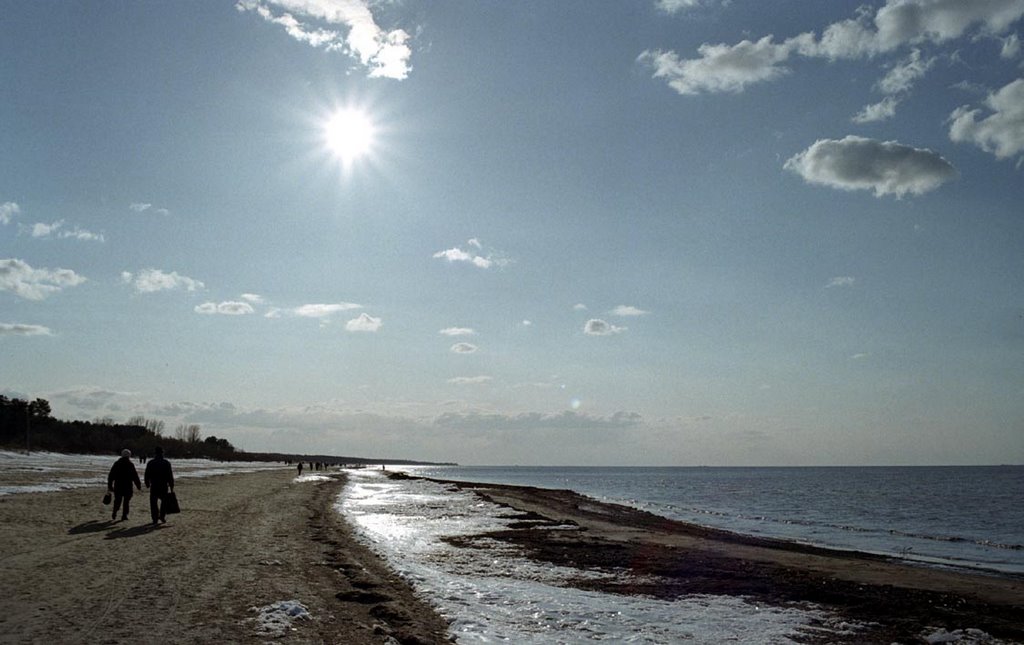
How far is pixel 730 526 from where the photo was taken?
38688 mm

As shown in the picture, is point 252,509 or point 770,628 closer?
point 770,628

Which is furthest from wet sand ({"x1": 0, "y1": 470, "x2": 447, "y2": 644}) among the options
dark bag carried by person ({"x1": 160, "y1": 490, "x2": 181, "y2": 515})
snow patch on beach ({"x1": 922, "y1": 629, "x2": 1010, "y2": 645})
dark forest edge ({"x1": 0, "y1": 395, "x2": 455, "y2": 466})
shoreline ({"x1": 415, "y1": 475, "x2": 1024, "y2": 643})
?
dark forest edge ({"x1": 0, "y1": 395, "x2": 455, "y2": 466})

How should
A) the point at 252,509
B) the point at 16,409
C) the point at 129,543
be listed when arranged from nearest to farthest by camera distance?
the point at 129,543 < the point at 252,509 < the point at 16,409

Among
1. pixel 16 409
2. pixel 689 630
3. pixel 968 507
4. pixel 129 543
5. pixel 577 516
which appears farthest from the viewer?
pixel 16 409

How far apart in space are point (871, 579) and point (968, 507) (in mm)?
51582

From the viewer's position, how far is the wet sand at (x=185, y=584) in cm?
855

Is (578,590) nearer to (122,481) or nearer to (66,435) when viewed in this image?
(122,481)

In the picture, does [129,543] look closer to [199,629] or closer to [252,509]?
[199,629]

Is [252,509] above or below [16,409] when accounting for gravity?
below

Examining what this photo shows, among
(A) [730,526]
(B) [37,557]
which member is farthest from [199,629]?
(A) [730,526]

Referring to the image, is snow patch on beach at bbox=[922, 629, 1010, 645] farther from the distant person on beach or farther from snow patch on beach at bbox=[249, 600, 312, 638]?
the distant person on beach

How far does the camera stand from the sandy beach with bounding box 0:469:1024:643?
356 inches

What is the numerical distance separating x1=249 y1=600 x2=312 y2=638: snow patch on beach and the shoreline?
6.65 m

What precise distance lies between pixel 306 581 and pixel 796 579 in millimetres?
11472
